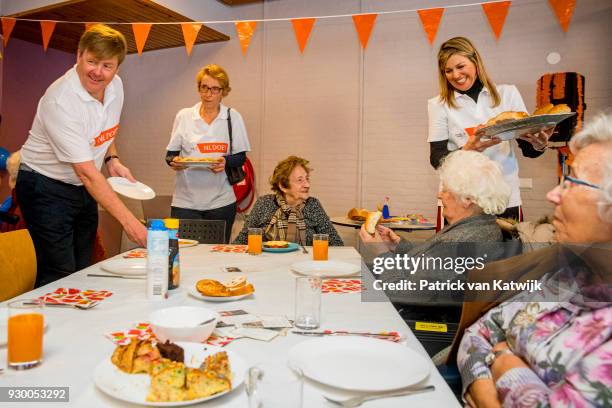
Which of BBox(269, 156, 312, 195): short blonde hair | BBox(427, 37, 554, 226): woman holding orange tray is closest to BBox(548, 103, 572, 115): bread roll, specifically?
BBox(427, 37, 554, 226): woman holding orange tray

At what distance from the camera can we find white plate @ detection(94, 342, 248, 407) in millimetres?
799

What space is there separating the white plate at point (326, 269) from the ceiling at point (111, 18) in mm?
3399

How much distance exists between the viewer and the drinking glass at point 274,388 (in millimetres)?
757

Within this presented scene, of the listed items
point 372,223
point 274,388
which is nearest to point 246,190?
point 372,223

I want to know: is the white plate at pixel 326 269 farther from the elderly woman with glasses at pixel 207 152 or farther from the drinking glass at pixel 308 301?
the elderly woman with glasses at pixel 207 152

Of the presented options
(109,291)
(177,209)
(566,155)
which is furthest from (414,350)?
(566,155)

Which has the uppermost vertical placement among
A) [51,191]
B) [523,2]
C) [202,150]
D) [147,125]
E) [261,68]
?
[523,2]

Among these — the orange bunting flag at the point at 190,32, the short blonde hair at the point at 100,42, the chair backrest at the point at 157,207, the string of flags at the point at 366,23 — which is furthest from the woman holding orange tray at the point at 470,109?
the chair backrest at the point at 157,207

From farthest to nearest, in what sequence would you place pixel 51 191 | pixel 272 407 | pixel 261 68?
pixel 261 68 < pixel 51 191 < pixel 272 407

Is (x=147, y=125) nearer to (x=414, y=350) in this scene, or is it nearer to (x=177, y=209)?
(x=177, y=209)

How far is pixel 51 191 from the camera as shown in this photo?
232 cm

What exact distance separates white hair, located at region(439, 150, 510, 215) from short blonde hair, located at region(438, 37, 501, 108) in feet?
2.51

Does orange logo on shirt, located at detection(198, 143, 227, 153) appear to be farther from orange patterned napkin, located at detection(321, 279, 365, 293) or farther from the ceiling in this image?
orange patterned napkin, located at detection(321, 279, 365, 293)

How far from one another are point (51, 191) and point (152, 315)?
58.8 inches
